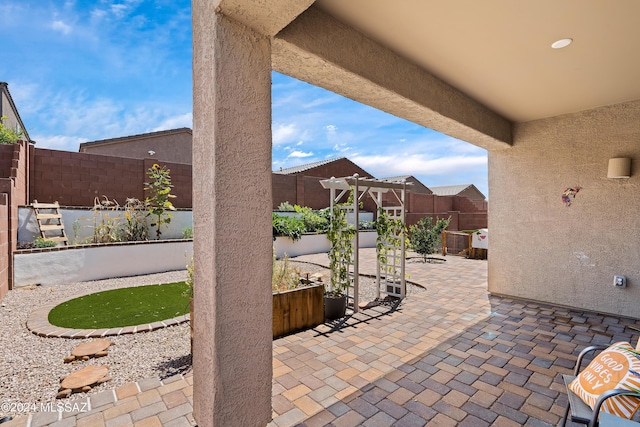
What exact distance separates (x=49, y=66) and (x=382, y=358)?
854 centimetres

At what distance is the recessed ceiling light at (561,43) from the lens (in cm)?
245

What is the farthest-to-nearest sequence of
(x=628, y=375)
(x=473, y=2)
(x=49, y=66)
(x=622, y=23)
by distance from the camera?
(x=49, y=66) → (x=622, y=23) → (x=473, y=2) → (x=628, y=375)

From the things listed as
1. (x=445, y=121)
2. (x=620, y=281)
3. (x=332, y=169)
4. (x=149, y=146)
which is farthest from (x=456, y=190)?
(x=445, y=121)

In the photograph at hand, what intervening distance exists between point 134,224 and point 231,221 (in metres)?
7.14

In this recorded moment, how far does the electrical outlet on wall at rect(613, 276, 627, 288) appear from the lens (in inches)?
157

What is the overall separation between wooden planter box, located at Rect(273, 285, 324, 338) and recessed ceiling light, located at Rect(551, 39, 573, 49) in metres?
3.35

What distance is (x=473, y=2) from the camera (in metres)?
2.01

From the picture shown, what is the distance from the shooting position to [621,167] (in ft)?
12.7

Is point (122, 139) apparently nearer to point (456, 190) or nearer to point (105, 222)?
point (105, 222)

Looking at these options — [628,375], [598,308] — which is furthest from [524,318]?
[628,375]

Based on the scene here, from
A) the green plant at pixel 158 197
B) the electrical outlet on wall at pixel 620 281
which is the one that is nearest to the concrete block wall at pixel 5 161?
the green plant at pixel 158 197

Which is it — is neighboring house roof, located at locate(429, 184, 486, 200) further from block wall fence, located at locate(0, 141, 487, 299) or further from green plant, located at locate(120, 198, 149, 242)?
green plant, located at locate(120, 198, 149, 242)

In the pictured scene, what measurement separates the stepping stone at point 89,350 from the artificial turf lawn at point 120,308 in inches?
19.7

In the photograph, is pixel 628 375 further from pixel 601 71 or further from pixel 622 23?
pixel 601 71
